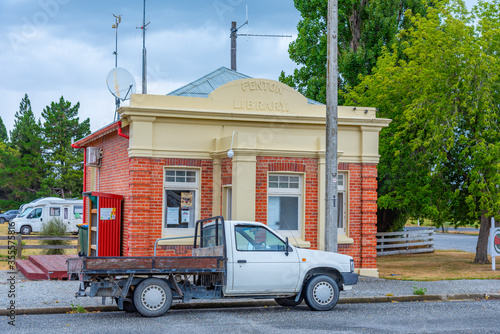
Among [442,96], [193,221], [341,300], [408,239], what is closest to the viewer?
[341,300]

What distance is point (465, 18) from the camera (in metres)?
22.8

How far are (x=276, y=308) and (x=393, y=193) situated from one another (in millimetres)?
12256

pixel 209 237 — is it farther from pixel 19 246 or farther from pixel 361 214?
pixel 19 246

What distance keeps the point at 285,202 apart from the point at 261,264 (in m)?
5.25

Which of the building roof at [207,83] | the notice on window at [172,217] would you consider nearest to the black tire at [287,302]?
the notice on window at [172,217]

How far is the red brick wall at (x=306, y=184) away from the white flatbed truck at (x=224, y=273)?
373 centimetres

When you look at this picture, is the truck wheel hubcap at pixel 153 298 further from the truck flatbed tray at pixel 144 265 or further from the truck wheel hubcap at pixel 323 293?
the truck wheel hubcap at pixel 323 293

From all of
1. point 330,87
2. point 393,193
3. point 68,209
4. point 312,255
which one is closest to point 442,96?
point 393,193

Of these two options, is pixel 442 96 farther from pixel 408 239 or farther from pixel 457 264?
pixel 408 239

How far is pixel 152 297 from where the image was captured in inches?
440

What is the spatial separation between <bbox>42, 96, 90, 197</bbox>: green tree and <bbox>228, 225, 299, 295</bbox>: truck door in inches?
1889

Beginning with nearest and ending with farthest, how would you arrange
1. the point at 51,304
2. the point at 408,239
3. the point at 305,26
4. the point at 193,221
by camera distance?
the point at 51,304, the point at 193,221, the point at 408,239, the point at 305,26

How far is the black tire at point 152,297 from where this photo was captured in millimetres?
11086

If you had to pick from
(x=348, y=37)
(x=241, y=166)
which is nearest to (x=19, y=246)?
(x=241, y=166)
